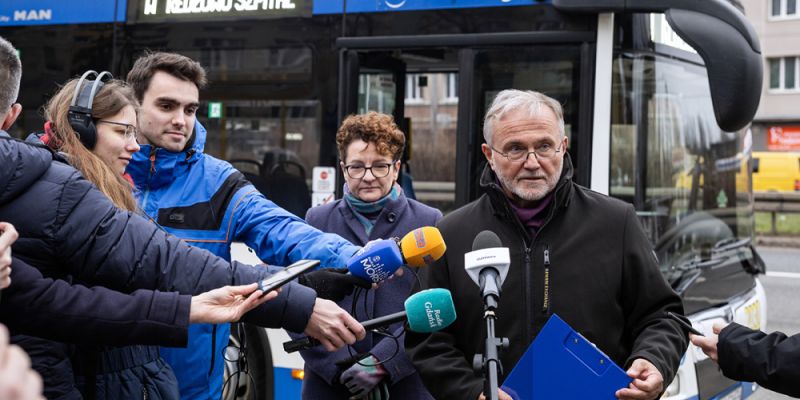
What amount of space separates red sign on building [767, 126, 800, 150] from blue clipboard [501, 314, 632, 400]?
41.9m

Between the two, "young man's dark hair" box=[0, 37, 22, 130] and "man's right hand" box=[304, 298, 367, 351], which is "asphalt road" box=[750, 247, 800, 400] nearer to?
"man's right hand" box=[304, 298, 367, 351]

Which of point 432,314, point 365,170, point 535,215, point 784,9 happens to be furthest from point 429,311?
point 784,9

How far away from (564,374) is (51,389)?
1.45 m

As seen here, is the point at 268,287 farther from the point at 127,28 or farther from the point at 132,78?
the point at 127,28

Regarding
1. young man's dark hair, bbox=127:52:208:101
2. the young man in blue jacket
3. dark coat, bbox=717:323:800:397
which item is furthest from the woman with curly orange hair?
dark coat, bbox=717:323:800:397

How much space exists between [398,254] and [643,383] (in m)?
0.83

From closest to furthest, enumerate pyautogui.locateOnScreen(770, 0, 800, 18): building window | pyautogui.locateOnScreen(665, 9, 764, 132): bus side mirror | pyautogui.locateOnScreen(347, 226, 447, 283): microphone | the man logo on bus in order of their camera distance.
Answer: pyautogui.locateOnScreen(347, 226, 447, 283): microphone < pyautogui.locateOnScreen(665, 9, 764, 132): bus side mirror < the man logo on bus < pyautogui.locateOnScreen(770, 0, 800, 18): building window

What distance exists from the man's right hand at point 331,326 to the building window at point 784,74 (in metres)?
43.0

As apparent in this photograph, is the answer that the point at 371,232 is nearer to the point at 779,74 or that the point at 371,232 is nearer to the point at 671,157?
the point at 671,157

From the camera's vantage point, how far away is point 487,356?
2.36m

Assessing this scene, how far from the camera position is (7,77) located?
240 cm

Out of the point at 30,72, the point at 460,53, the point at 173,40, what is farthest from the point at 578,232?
the point at 30,72

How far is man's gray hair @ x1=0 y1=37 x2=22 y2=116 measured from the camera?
239cm

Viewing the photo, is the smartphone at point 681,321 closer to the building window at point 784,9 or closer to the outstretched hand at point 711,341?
the outstretched hand at point 711,341
